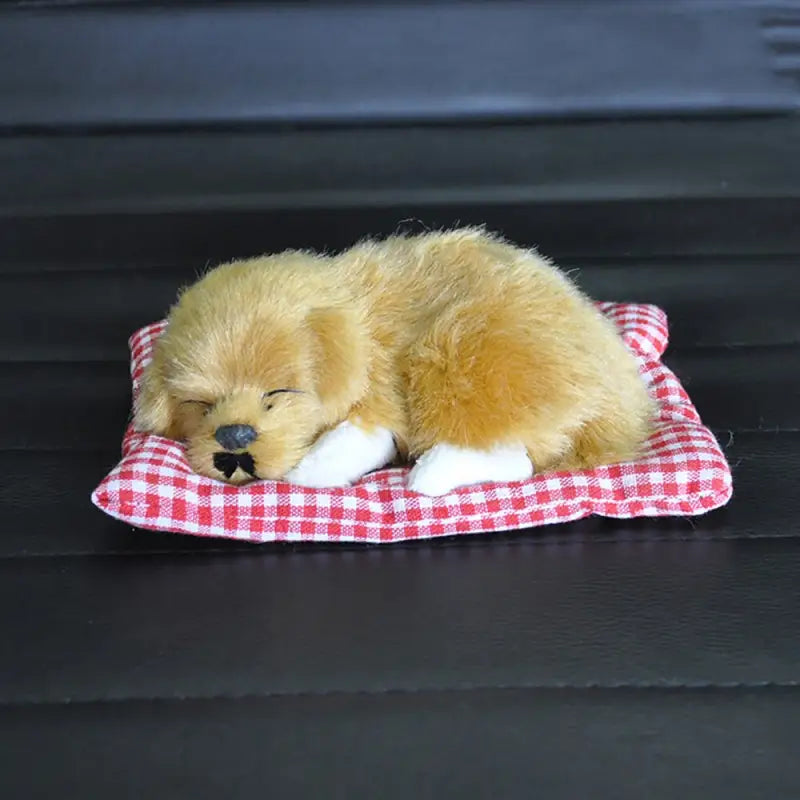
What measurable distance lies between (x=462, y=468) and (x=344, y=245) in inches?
36.0

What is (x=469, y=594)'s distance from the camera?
1061mm

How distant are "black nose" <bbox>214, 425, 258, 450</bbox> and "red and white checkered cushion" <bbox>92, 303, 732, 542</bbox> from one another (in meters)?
0.05

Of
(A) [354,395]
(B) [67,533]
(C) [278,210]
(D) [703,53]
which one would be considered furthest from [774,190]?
(B) [67,533]

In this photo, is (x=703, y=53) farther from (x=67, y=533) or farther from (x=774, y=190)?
(x=67, y=533)

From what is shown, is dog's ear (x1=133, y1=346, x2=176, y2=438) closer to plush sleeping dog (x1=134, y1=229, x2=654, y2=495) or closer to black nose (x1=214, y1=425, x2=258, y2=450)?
plush sleeping dog (x1=134, y1=229, x2=654, y2=495)

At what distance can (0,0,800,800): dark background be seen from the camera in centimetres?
90

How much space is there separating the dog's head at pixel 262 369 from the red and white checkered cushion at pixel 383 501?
3cm

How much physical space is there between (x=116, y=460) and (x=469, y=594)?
50 cm

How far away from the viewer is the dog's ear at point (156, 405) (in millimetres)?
1182

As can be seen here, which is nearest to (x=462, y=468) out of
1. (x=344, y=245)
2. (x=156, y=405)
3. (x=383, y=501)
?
(x=383, y=501)

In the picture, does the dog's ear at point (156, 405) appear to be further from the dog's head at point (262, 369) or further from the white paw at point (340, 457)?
the white paw at point (340, 457)

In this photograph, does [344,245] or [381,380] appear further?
[344,245]

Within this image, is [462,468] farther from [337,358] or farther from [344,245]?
[344,245]

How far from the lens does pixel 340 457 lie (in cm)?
114
